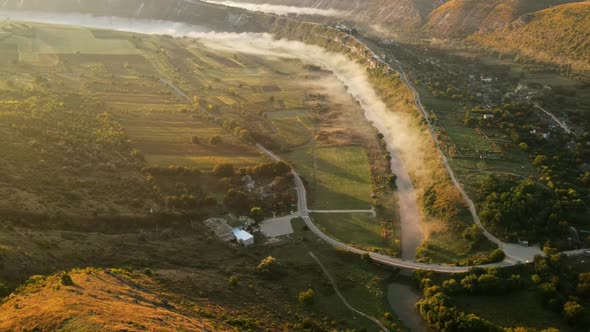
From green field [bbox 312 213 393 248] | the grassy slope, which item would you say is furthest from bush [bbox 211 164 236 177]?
green field [bbox 312 213 393 248]

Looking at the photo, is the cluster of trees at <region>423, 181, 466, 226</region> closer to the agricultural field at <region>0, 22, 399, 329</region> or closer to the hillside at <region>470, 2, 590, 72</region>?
the agricultural field at <region>0, 22, 399, 329</region>

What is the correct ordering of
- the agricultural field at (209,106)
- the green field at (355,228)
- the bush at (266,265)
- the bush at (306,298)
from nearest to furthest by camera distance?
the bush at (306,298)
the bush at (266,265)
the green field at (355,228)
the agricultural field at (209,106)

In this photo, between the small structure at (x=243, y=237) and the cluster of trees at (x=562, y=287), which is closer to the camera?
the cluster of trees at (x=562, y=287)

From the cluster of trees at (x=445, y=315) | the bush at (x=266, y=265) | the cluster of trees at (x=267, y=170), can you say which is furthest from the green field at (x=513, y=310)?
the cluster of trees at (x=267, y=170)

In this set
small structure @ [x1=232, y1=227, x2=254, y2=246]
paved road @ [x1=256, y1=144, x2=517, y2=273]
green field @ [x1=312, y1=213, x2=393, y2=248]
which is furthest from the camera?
green field @ [x1=312, y1=213, x2=393, y2=248]

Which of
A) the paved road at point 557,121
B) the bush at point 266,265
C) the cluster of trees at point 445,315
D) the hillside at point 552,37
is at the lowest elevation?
the bush at point 266,265

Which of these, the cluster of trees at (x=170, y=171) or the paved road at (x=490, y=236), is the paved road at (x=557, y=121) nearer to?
the paved road at (x=490, y=236)

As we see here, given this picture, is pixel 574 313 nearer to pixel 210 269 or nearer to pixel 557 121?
pixel 210 269
